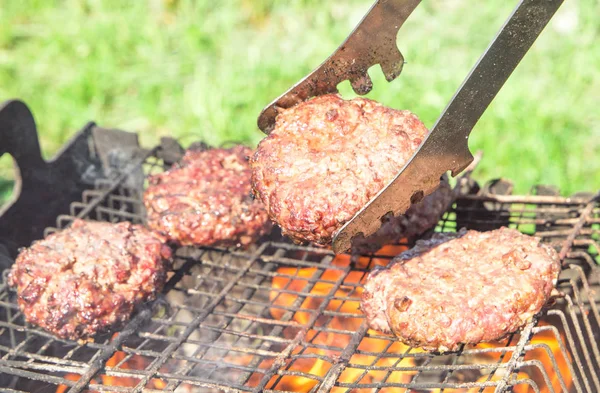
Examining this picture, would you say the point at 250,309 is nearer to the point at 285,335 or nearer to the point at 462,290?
the point at 285,335

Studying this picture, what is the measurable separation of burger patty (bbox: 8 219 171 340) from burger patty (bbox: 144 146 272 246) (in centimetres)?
16

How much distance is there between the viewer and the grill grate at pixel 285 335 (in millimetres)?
2682

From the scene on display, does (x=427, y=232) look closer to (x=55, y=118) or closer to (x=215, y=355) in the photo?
(x=215, y=355)

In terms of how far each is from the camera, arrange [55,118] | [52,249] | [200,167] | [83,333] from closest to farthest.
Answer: [83,333], [52,249], [200,167], [55,118]

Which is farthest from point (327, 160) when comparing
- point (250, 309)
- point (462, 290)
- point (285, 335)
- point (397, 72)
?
point (250, 309)

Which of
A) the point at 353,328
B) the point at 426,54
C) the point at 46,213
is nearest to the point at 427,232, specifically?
the point at 353,328

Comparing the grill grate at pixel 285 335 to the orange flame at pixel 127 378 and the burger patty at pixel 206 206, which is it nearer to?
the orange flame at pixel 127 378

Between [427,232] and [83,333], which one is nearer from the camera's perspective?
[83,333]

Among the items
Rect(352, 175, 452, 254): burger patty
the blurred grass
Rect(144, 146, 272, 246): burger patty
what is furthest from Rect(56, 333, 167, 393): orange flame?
the blurred grass

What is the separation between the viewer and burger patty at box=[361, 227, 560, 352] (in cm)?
256

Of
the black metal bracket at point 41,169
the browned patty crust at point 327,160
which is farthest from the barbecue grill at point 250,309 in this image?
the browned patty crust at point 327,160

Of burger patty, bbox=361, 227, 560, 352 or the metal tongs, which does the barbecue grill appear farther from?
the metal tongs

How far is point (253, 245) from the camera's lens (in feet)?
11.8

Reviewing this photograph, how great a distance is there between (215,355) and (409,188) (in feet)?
5.20
